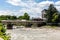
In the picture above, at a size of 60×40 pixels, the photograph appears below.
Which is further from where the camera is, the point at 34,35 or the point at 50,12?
the point at 50,12

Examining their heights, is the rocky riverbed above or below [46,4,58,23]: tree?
below

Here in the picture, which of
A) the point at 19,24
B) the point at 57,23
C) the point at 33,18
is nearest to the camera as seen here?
the point at 57,23

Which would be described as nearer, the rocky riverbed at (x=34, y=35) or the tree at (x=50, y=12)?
the rocky riverbed at (x=34, y=35)

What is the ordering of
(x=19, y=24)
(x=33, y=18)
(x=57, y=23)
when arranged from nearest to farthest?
1. (x=57, y=23)
2. (x=19, y=24)
3. (x=33, y=18)

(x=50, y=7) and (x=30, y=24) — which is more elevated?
(x=50, y=7)

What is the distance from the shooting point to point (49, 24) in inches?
2906

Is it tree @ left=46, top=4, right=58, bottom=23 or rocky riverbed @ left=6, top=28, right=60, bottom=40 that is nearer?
rocky riverbed @ left=6, top=28, right=60, bottom=40

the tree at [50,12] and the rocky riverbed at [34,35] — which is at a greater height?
the tree at [50,12]

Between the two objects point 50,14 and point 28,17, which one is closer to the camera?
point 50,14

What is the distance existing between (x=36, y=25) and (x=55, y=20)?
280 inches

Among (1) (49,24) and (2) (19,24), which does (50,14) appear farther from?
(2) (19,24)

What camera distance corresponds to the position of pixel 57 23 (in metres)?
72.8

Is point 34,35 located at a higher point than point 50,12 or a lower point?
lower

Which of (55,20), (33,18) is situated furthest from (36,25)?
(33,18)
